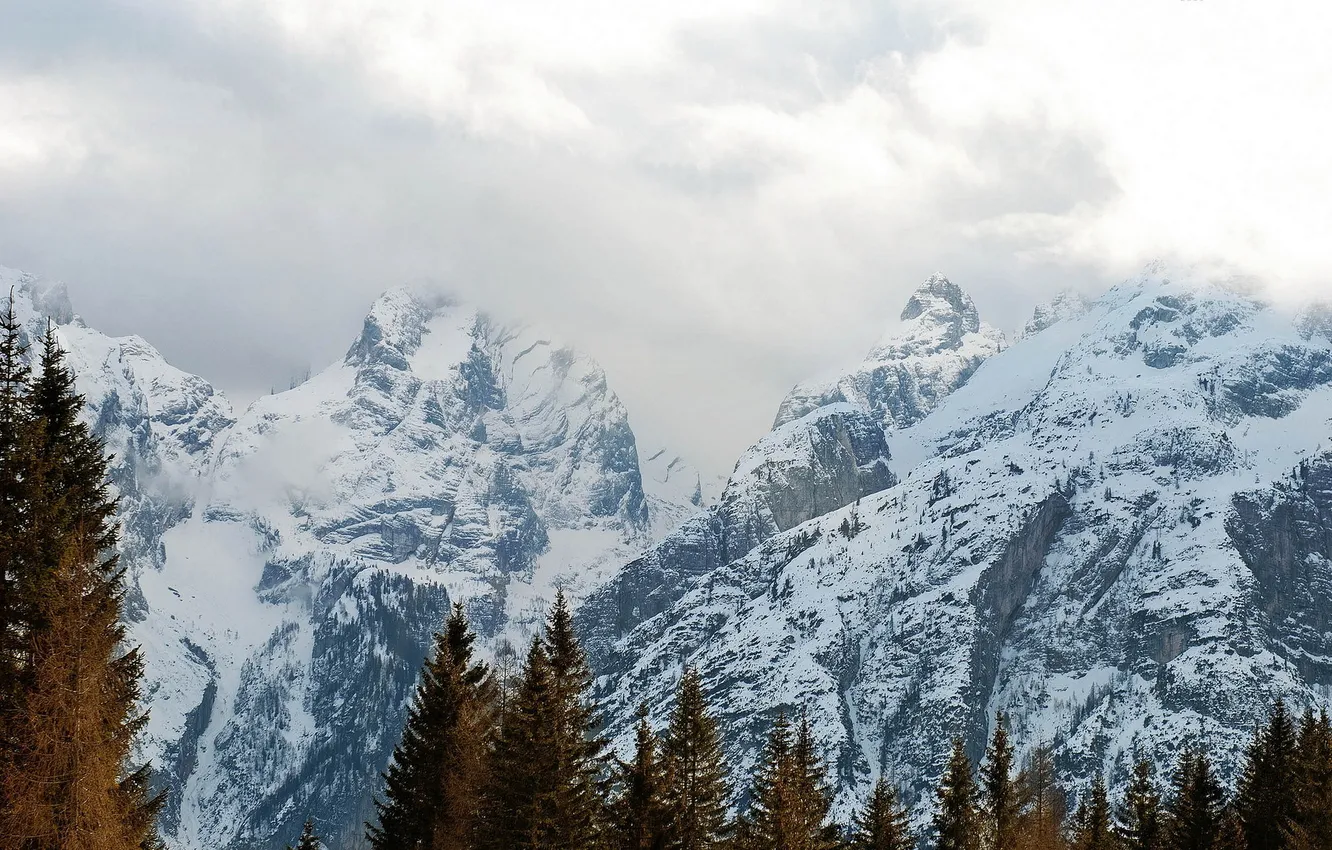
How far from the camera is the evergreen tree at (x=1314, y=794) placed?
6769 cm

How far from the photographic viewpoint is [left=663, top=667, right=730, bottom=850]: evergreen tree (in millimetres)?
57031

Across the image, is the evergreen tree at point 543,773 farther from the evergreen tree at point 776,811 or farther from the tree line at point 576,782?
the evergreen tree at point 776,811

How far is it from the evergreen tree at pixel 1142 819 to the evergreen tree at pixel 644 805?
138 feet

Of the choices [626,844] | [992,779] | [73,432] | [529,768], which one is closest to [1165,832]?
[992,779]

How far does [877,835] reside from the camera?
8106 centimetres

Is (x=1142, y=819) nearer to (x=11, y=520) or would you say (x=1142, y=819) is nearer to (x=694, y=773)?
(x=694, y=773)

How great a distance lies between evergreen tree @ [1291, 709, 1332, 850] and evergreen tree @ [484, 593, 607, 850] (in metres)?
33.6

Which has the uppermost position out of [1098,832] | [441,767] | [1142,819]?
[1142,819]

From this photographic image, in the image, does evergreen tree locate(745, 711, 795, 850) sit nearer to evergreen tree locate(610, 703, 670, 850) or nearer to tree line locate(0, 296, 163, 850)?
evergreen tree locate(610, 703, 670, 850)

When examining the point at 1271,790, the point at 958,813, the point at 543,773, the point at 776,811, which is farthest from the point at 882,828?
the point at 543,773

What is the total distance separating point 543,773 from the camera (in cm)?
5197

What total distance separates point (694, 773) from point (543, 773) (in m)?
9.63

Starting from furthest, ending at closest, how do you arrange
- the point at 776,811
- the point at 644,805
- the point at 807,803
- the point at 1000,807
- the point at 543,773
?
the point at 1000,807
the point at 807,803
the point at 776,811
the point at 644,805
the point at 543,773

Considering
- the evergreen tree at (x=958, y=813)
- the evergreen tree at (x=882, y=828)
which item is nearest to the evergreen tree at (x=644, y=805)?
the evergreen tree at (x=882, y=828)
